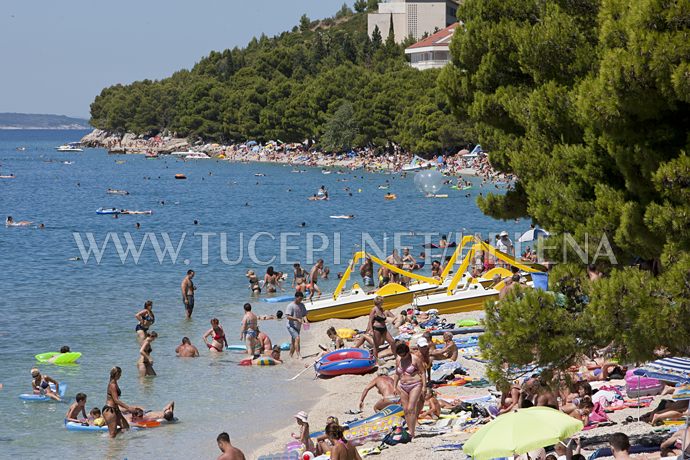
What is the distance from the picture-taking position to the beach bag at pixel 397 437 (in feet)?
44.1

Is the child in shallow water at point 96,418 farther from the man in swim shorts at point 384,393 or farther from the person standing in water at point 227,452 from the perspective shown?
the person standing in water at point 227,452

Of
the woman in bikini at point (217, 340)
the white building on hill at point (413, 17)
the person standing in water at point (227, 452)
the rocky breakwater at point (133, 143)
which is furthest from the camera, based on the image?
the white building on hill at point (413, 17)

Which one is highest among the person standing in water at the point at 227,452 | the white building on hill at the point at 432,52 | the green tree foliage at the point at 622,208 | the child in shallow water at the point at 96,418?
the white building on hill at the point at 432,52

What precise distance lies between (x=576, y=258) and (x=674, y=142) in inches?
73.7

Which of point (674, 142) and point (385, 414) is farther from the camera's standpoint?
point (385, 414)

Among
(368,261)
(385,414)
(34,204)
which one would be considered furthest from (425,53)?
(385,414)

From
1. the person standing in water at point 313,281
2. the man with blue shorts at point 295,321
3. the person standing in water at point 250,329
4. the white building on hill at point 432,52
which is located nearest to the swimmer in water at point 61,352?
the person standing in water at point 250,329

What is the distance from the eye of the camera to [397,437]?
44.3 ft

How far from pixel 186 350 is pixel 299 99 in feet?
303

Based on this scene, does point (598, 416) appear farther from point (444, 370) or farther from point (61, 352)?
point (61, 352)

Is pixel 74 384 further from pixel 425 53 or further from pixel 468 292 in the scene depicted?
pixel 425 53

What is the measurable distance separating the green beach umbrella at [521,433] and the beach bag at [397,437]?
3479mm

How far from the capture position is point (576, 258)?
1089 centimetres

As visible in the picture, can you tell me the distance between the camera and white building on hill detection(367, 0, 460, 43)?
14638 centimetres
